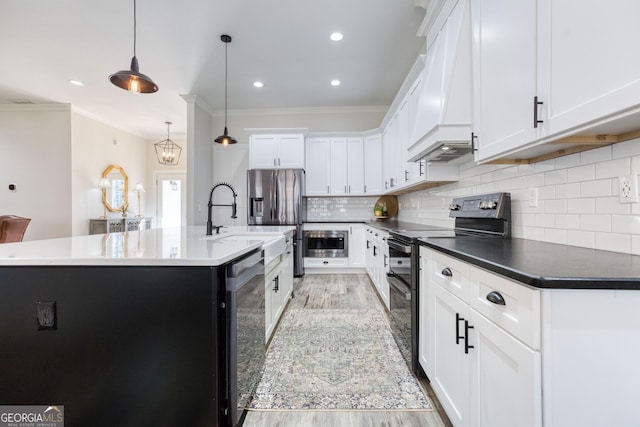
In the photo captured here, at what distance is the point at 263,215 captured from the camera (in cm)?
503

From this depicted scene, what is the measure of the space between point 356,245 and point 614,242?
12.5 ft

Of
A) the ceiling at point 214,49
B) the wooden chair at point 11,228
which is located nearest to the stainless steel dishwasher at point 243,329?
the ceiling at point 214,49

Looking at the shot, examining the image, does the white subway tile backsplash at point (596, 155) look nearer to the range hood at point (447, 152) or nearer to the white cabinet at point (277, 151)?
the range hood at point (447, 152)

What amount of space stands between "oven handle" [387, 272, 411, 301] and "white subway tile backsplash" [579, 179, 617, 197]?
1.06 m

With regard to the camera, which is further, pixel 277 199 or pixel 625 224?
pixel 277 199

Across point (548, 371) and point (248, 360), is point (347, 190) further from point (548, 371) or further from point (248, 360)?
point (548, 371)

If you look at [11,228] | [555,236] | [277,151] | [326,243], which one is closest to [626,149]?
[555,236]

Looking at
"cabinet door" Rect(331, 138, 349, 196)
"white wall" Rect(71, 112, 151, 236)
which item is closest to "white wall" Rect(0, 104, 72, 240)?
"white wall" Rect(71, 112, 151, 236)

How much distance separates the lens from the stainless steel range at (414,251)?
1926mm

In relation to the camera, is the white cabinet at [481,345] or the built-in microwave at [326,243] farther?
the built-in microwave at [326,243]

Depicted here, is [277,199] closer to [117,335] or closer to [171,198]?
[117,335]

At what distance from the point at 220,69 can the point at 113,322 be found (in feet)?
12.8

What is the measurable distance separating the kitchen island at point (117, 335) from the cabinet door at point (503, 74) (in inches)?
57.0

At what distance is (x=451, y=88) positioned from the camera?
2000mm
